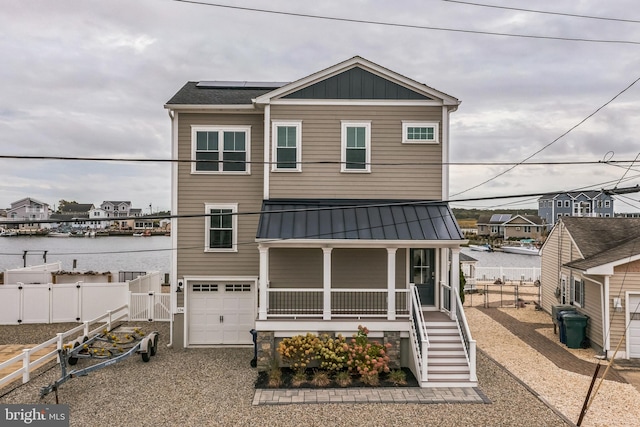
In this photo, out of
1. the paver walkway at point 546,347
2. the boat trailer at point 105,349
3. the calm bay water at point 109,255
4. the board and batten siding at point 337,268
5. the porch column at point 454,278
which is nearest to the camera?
the boat trailer at point 105,349

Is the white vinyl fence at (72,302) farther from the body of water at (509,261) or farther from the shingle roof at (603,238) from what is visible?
the body of water at (509,261)

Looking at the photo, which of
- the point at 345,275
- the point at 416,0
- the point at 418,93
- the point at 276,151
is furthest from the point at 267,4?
the point at 345,275

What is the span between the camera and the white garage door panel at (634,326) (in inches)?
484

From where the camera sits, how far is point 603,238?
50.7 ft

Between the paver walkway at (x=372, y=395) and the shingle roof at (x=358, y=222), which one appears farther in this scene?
the shingle roof at (x=358, y=222)

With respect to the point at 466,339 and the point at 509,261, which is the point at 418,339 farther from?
the point at 509,261

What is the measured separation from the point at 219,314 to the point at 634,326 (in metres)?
12.0

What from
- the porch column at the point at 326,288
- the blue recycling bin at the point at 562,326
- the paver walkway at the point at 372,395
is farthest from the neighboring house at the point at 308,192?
the blue recycling bin at the point at 562,326

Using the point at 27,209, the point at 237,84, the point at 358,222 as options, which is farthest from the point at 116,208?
the point at 358,222

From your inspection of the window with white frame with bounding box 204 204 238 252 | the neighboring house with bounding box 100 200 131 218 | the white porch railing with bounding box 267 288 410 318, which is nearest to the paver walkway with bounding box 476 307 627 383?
the white porch railing with bounding box 267 288 410 318

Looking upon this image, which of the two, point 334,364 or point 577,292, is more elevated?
point 577,292

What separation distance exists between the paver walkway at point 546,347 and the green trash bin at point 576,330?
0.41 meters

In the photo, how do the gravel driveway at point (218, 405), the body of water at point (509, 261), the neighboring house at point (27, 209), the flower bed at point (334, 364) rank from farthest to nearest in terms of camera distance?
the body of water at point (509, 261)
the neighboring house at point (27, 209)
the flower bed at point (334, 364)
the gravel driveway at point (218, 405)

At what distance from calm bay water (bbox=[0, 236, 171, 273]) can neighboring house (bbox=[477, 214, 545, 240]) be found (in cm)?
5754
